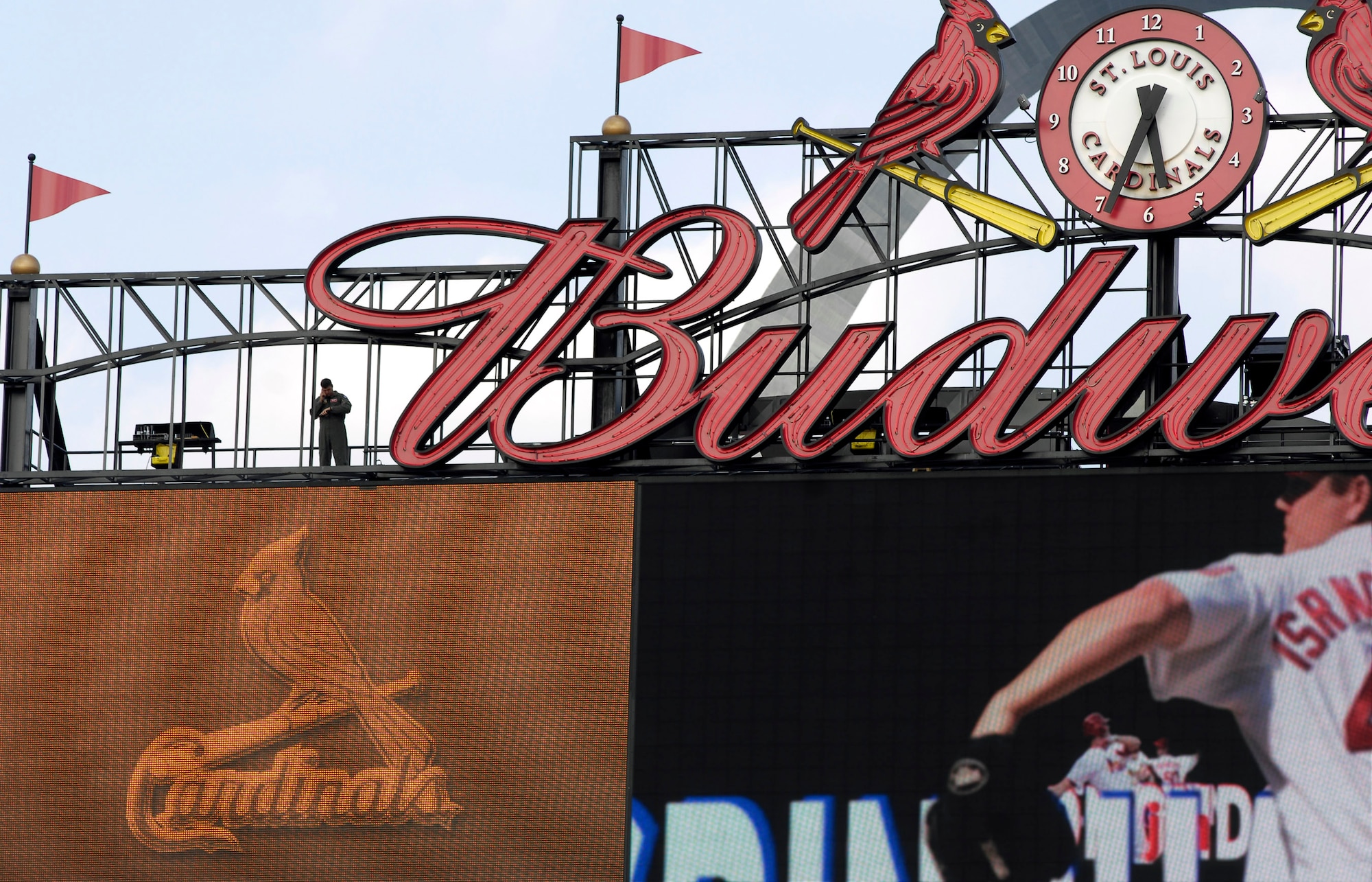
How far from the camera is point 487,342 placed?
121 ft

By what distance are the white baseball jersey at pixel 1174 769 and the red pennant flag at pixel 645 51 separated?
1290cm

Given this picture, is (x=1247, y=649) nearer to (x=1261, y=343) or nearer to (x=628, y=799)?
(x=1261, y=343)

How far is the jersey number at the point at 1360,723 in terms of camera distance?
3225 cm

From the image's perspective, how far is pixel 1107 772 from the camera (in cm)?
3259

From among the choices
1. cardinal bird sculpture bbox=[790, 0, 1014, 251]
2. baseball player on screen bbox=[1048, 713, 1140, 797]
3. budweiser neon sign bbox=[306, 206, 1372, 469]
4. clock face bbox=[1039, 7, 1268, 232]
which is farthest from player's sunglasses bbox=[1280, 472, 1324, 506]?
cardinal bird sculpture bbox=[790, 0, 1014, 251]

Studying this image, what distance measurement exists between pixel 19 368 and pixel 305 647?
6.78 meters

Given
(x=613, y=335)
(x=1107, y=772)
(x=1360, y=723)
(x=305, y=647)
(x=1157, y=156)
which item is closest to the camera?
(x=1360, y=723)

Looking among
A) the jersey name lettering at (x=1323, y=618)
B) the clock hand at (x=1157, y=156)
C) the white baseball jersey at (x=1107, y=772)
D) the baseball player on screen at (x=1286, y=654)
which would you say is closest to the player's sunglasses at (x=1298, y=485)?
the baseball player on screen at (x=1286, y=654)

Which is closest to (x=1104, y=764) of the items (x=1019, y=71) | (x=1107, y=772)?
(x=1107, y=772)

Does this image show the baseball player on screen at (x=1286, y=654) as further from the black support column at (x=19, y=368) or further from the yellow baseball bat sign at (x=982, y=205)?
the black support column at (x=19, y=368)

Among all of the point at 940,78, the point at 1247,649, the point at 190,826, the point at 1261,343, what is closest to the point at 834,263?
the point at 940,78

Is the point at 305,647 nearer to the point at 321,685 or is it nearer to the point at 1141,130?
the point at 321,685

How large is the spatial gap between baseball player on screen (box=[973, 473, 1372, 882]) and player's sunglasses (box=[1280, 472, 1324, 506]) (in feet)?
0.04

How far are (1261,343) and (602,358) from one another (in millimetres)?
8941
